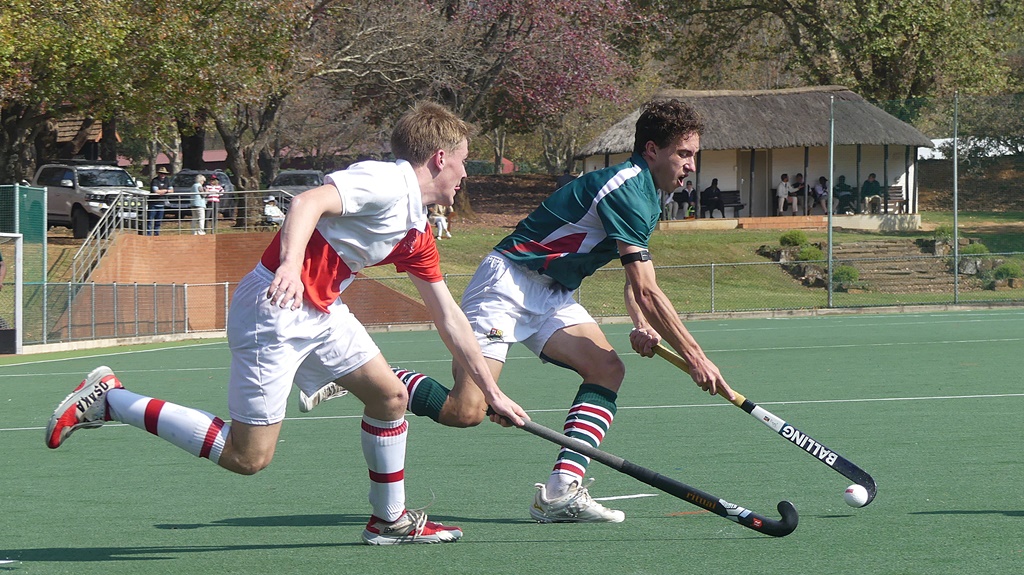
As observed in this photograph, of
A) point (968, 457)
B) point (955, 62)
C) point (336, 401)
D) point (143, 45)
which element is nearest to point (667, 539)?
point (968, 457)

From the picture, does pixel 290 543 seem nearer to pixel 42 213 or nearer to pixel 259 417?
pixel 259 417

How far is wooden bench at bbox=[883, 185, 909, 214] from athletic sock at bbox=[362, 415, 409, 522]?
30534mm

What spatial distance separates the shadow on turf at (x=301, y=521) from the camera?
5.44 meters

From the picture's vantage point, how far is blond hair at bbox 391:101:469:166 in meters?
4.77

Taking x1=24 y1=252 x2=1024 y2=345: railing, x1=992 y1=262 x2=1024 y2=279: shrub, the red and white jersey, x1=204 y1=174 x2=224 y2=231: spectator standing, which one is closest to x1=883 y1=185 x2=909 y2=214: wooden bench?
x1=24 y1=252 x2=1024 y2=345: railing

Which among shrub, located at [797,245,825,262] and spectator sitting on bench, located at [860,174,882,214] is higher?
spectator sitting on bench, located at [860,174,882,214]

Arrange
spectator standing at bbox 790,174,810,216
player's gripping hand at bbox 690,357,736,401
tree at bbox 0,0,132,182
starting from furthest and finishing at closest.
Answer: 1. spectator standing at bbox 790,174,810,216
2. tree at bbox 0,0,132,182
3. player's gripping hand at bbox 690,357,736,401

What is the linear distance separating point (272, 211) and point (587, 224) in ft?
72.4

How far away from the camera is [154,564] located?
183 inches

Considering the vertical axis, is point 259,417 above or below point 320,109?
below

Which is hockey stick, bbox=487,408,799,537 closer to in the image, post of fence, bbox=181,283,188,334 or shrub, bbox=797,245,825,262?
post of fence, bbox=181,283,188,334

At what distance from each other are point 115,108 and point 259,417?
23811 mm

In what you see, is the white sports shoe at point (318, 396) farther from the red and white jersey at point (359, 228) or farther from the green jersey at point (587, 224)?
the green jersey at point (587, 224)

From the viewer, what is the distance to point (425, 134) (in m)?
4.77
